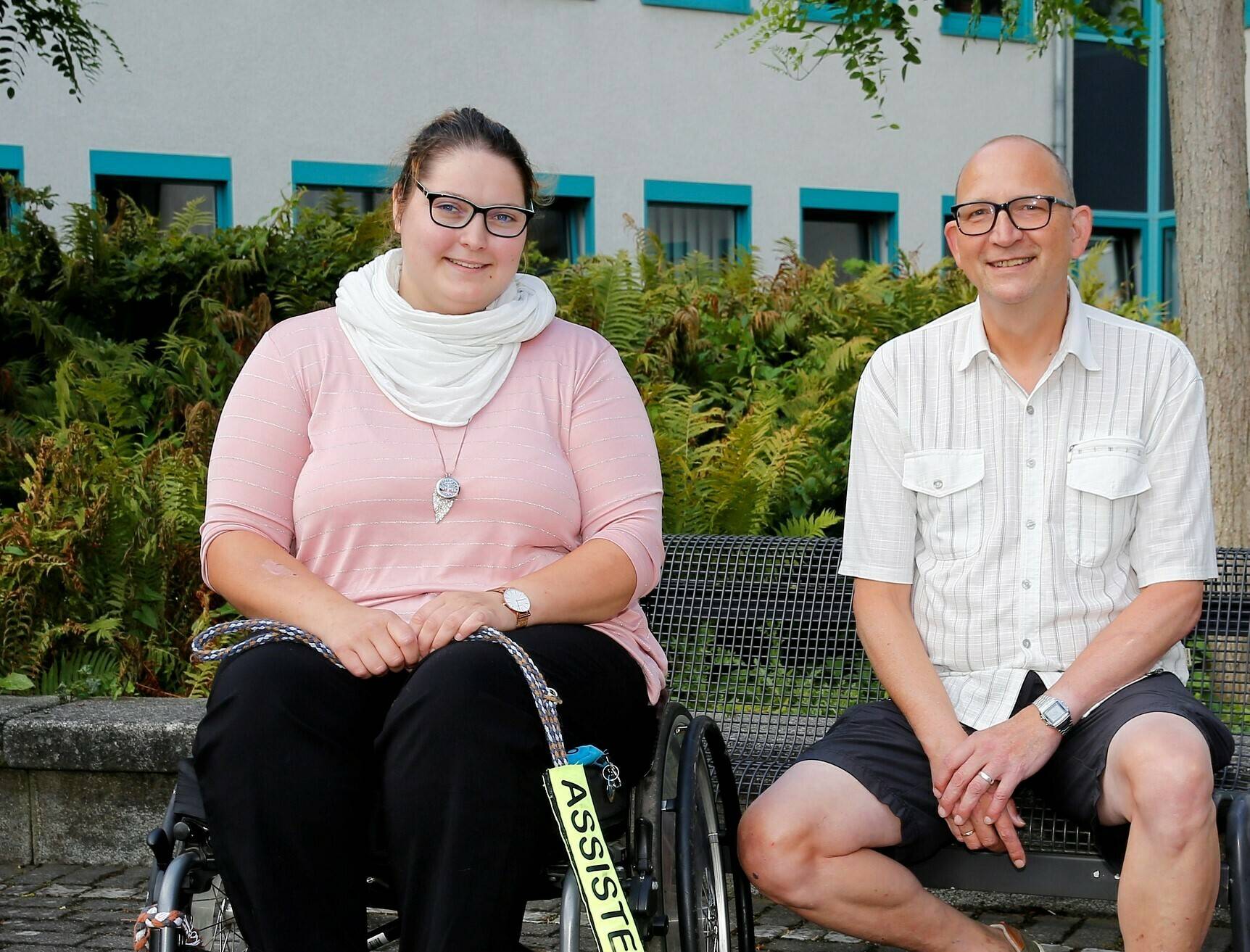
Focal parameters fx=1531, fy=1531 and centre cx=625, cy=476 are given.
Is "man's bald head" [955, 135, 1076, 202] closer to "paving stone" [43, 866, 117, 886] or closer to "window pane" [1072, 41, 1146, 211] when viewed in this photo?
"paving stone" [43, 866, 117, 886]

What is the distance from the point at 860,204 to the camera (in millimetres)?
13977

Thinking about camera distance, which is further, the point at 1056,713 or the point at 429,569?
the point at 429,569

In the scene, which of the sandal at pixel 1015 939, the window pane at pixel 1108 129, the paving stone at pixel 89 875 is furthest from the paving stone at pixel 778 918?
the window pane at pixel 1108 129

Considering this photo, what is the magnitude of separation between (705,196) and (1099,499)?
415 inches

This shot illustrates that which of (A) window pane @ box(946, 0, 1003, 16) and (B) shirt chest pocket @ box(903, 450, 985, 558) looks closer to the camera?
(B) shirt chest pocket @ box(903, 450, 985, 558)

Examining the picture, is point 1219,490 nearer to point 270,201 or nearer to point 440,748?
point 440,748

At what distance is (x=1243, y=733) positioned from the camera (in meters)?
3.42

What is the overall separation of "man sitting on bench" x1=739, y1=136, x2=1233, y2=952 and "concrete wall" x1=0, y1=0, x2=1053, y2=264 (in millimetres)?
8860

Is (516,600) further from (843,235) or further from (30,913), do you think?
(843,235)

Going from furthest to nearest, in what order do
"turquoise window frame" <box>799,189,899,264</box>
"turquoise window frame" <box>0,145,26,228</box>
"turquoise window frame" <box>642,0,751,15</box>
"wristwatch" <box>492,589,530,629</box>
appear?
"turquoise window frame" <box>799,189,899,264</box> → "turquoise window frame" <box>642,0,751,15</box> → "turquoise window frame" <box>0,145,26,228</box> → "wristwatch" <box>492,589,530,629</box>

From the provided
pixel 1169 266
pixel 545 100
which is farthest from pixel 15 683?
pixel 1169 266

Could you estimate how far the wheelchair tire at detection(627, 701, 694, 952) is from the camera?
257cm

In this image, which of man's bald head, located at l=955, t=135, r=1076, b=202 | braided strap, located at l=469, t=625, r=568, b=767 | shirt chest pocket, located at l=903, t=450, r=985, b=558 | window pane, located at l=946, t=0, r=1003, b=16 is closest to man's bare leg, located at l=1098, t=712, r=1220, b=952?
shirt chest pocket, located at l=903, t=450, r=985, b=558

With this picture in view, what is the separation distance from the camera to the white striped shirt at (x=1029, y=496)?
300 centimetres
